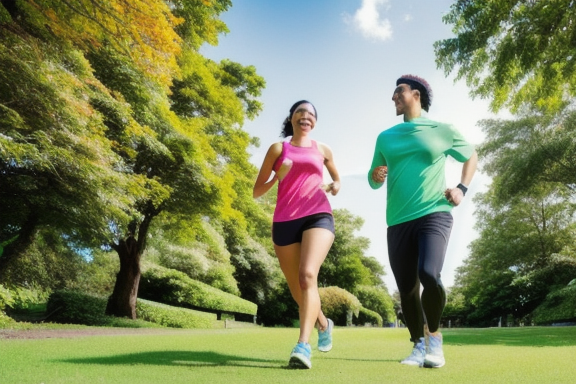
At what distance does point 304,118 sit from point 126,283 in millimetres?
14658

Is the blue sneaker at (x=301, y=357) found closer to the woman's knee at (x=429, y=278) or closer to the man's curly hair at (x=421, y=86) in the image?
the woman's knee at (x=429, y=278)

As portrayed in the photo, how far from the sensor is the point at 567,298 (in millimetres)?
26484

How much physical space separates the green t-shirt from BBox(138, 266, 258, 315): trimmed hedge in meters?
18.5

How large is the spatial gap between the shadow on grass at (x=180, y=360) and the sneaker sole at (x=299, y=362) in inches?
4.7

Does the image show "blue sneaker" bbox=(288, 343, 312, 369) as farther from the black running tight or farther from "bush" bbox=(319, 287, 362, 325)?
"bush" bbox=(319, 287, 362, 325)

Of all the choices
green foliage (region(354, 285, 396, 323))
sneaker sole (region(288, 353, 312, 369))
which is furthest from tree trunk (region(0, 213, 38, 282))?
green foliage (region(354, 285, 396, 323))

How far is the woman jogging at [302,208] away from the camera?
3.78 metres

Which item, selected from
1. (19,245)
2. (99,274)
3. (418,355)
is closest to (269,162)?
(418,355)

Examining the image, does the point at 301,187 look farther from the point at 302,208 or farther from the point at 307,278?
the point at 307,278

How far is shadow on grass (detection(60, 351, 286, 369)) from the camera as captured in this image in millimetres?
3751

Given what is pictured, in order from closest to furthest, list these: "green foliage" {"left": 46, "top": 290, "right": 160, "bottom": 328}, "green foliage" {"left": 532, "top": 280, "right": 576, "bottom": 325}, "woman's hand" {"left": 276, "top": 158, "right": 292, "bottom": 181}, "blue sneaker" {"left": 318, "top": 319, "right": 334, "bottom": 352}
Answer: "woman's hand" {"left": 276, "top": 158, "right": 292, "bottom": 181}, "blue sneaker" {"left": 318, "top": 319, "right": 334, "bottom": 352}, "green foliage" {"left": 46, "top": 290, "right": 160, "bottom": 328}, "green foliage" {"left": 532, "top": 280, "right": 576, "bottom": 325}

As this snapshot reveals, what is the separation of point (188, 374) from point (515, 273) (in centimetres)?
3744

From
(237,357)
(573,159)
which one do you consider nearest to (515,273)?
(573,159)

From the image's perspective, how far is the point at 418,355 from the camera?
12.7 feet
